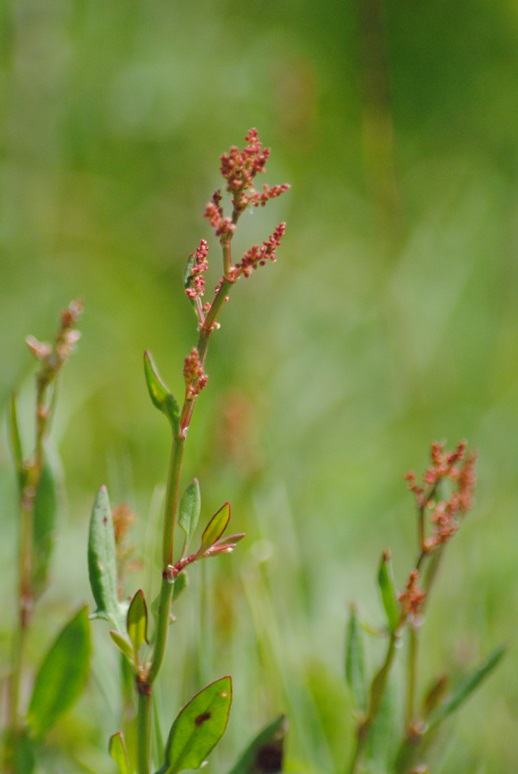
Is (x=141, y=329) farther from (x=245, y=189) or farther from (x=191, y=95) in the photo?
(x=245, y=189)

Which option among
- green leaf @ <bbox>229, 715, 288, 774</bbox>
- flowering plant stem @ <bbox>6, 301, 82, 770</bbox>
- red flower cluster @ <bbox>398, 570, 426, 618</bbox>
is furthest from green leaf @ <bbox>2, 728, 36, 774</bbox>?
red flower cluster @ <bbox>398, 570, 426, 618</bbox>

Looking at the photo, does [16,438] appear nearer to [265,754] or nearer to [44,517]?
[44,517]

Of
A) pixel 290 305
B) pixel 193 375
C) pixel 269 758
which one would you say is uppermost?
pixel 290 305

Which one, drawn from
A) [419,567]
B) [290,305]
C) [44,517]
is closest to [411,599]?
[419,567]

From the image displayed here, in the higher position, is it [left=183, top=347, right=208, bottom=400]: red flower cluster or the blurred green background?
the blurred green background

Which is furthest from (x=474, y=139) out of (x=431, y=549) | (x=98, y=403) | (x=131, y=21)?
(x=431, y=549)

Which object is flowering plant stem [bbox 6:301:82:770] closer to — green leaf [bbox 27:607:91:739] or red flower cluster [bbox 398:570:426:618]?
green leaf [bbox 27:607:91:739]

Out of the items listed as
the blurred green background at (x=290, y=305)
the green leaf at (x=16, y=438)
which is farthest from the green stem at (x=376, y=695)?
the green leaf at (x=16, y=438)
